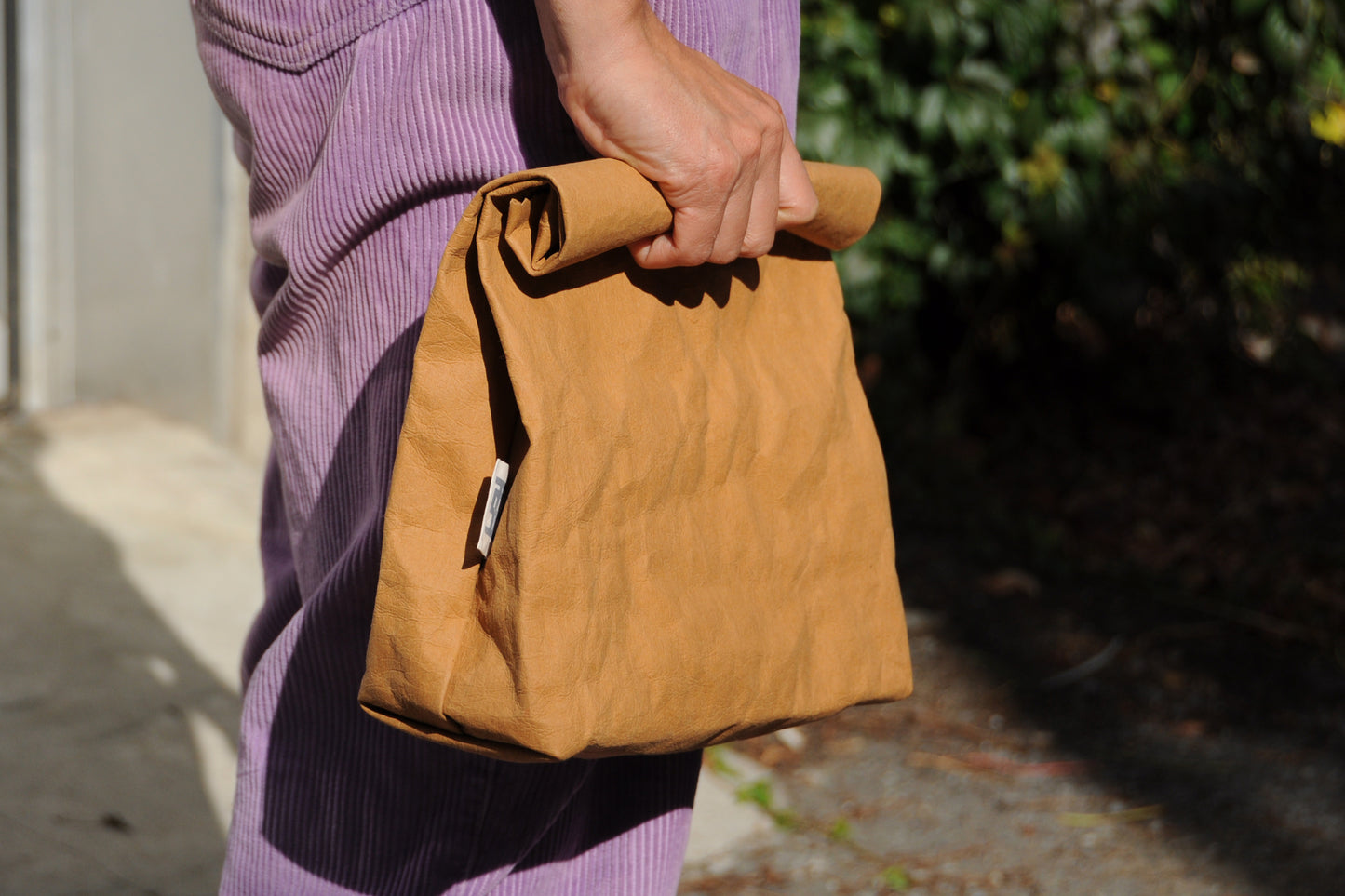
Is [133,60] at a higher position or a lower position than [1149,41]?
lower

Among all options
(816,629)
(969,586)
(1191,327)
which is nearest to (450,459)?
(816,629)

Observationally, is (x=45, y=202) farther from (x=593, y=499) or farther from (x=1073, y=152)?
(x=593, y=499)

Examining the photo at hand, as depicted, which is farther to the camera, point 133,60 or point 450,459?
point 133,60

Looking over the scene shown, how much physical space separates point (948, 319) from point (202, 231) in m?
2.14

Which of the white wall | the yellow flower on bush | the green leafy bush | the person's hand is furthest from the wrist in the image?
the yellow flower on bush

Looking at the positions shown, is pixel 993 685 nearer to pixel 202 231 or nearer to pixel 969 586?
pixel 969 586

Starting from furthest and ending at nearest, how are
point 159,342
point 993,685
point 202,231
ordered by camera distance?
point 159,342, point 202,231, point 993,685

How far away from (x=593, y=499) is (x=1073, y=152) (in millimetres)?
2314

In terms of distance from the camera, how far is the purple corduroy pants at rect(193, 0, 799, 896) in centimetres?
88

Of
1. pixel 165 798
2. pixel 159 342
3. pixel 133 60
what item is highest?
pixel 133 60

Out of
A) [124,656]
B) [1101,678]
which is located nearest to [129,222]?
[124,656]

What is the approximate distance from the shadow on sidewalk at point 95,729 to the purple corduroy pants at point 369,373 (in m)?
0.87

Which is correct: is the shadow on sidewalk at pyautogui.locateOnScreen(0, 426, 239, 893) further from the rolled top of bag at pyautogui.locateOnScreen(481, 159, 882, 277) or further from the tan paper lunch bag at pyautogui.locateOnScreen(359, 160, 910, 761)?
the rolled top of bag at pyautogui.locateOnScreen(481, 159, 882, 277)

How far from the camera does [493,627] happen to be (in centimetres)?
80
